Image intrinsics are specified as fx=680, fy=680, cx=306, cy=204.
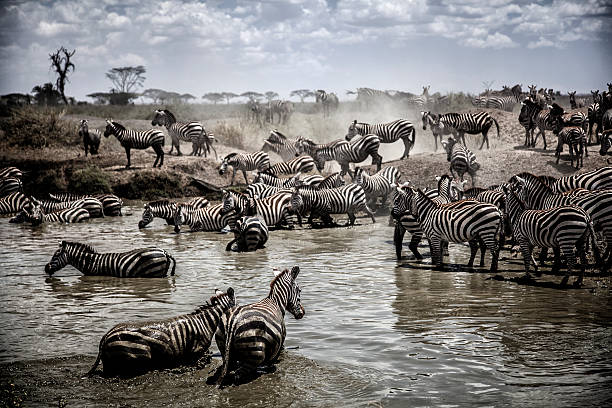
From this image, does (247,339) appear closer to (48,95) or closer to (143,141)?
(143,141)

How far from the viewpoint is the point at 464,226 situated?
10.3 meters

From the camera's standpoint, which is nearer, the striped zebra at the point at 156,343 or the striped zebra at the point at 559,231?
the striped zebra at the point at 156,343

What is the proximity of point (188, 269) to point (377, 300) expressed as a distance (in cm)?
360

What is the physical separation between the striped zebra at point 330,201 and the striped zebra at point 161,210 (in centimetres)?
237

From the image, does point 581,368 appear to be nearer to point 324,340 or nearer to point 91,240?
point 324,340

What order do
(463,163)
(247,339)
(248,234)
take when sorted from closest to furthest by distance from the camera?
(247,339) → (248,234) → (463,163)

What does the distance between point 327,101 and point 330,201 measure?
23.2 metres

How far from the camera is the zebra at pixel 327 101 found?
125ft

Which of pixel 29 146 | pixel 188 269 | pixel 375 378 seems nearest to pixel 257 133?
pixel 29 146

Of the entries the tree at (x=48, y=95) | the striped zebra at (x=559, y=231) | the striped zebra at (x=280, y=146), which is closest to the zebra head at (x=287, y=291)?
the striped zebra at (x=559, y=231)

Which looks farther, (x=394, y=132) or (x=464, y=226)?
(x=394, y=132)

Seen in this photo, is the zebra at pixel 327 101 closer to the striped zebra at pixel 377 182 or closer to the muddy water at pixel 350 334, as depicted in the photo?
the striped zebra at pixel 377 182

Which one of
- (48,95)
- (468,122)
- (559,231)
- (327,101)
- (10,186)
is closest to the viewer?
(559,231)

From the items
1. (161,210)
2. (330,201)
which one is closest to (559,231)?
(330,201)
